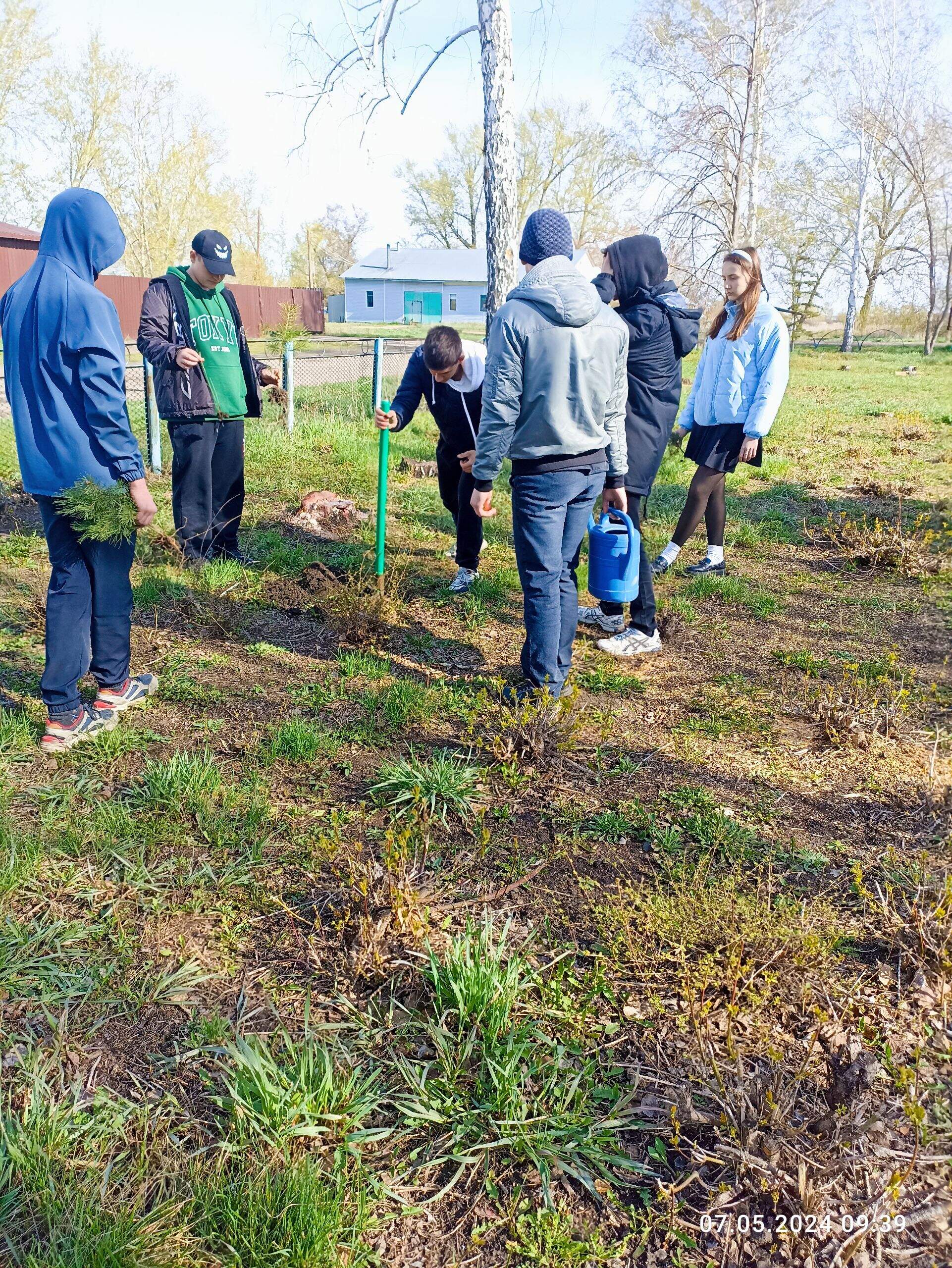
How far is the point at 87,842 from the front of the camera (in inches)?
115

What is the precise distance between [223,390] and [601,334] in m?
2.80

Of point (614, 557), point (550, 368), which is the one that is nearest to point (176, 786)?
point (550, 368)

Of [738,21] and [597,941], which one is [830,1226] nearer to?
[597,941]

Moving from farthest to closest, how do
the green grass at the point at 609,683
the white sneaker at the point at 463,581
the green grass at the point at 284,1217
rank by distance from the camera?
the white sneaker at the point at 463,581
the green grass at the point at 609,683
the green grass at the point at 284,1217

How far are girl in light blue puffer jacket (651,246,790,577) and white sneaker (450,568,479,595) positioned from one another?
1134 millimetres

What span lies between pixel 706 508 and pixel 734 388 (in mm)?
799

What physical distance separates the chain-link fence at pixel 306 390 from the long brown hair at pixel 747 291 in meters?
3.70

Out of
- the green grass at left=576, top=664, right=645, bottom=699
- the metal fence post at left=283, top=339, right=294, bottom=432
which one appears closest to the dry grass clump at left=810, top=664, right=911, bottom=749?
the green grass at left=576, top=664, right=645, bottom=699

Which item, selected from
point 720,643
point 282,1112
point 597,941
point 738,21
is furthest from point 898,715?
point 738,21

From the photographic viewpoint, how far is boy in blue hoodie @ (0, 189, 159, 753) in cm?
322

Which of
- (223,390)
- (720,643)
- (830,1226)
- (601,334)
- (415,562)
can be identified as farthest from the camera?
(415,562)

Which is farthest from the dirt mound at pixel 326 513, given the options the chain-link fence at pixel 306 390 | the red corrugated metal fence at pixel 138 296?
the red corrugated metal fence at pixel 138 296

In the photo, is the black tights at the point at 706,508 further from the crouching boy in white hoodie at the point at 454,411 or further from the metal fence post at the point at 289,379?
the metal fence post at the point at 289,379

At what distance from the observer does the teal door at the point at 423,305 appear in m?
59.6
